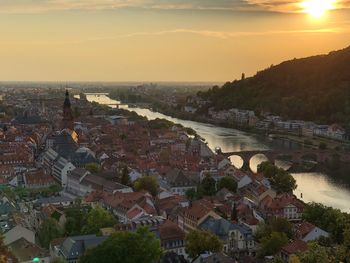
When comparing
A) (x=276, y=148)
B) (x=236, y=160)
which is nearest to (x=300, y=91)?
(x=276, y=148)

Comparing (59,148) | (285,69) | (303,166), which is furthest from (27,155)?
(285,69)

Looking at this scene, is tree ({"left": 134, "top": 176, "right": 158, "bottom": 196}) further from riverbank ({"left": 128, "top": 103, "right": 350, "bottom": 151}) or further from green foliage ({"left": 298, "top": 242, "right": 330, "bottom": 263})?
riverbank ({"left": 128, "top": 103, "right": 350, "bottom": 151})

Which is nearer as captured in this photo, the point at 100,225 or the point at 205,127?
the point at 100,225

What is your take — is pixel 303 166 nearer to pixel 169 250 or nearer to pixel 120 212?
pixel 120 212

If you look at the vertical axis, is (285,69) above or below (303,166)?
above

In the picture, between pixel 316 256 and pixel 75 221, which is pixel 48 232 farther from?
pixel 316 256

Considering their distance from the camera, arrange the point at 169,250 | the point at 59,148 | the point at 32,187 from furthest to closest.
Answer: the point at 59,148, the point at 32,187, the point at 169,250
